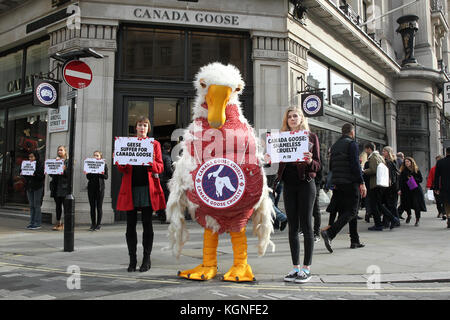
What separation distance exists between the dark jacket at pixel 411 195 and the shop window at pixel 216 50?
513 centimetres

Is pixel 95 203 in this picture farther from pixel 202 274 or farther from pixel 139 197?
pixel 202 274

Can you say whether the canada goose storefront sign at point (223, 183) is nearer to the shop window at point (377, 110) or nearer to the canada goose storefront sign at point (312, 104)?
the canada goose storefront sign at point (312, 104)

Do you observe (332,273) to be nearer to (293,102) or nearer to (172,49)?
(293,102)

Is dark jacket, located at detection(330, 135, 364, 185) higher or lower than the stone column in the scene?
lower

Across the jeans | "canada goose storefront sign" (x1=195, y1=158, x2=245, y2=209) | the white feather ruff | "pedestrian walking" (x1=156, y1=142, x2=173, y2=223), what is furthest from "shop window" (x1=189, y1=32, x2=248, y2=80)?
"canada goose storefront sign" (x1=195, y1=158, x2=245, y2=209)

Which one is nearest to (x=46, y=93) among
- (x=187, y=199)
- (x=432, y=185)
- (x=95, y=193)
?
(x=95, y=193)

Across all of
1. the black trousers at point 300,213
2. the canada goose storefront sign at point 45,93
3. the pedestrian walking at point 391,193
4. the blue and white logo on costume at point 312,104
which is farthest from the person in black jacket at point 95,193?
the pedestrian walking at point 391,193

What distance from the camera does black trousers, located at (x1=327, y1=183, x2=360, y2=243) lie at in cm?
610

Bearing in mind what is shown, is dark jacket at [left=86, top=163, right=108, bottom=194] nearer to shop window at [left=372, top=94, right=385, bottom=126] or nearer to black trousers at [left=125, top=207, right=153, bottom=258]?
black trousers at [left=125, top=207, right=153, bottom=258]

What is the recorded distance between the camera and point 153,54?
33.5 feet

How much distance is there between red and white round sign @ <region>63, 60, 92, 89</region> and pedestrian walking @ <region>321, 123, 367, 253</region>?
14.7 feet

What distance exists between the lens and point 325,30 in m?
13.2
